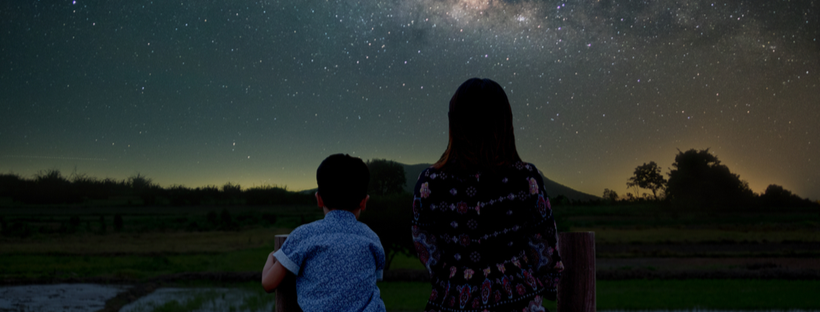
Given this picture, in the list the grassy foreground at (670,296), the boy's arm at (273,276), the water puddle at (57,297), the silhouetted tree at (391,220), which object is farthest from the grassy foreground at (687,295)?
the water puddle at (57,297)

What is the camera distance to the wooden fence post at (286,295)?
172 cm

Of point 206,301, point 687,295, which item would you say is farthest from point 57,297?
point 687,295

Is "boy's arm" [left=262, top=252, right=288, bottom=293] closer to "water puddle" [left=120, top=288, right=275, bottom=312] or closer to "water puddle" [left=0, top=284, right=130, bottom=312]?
"water puddle" [left=120, top=288, right=275, bottom=312]

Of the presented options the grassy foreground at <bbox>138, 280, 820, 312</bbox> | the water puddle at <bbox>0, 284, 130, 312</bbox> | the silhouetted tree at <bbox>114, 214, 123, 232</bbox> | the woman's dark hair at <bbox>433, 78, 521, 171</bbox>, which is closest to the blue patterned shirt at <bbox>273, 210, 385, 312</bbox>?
the woman's dark hair at <bbox>433, 78, 521, 171</bbox>

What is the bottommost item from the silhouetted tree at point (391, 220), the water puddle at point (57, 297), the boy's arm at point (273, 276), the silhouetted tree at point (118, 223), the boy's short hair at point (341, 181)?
the water puddle at point (57, 297)

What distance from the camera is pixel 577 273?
1634 mm

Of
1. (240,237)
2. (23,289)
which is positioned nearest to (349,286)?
(23,289)

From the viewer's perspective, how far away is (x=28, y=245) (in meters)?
46.1

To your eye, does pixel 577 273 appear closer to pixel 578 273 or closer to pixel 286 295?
pixel 578 273

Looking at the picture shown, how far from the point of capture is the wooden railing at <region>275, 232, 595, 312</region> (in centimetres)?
162

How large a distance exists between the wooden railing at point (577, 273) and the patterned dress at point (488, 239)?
0.04 metres

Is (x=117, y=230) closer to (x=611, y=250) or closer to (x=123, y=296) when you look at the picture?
(x=123, y=296)

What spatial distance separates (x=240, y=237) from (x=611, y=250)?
39.2 m

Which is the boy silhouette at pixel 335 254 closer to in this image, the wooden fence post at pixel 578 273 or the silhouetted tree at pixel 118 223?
the wooden fence post at pixel 578 273
